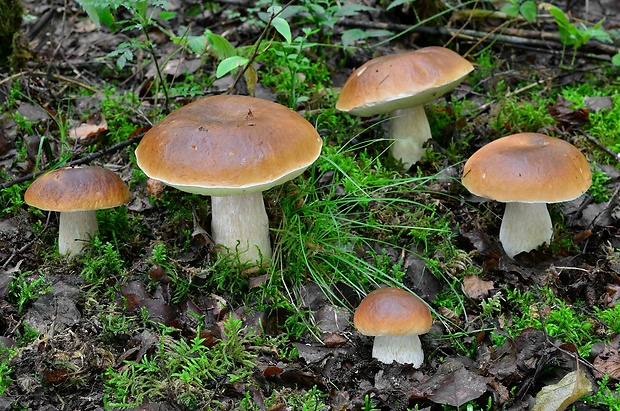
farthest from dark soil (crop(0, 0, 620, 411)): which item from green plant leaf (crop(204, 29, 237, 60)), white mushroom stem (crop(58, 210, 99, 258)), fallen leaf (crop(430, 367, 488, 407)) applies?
green plant leaf (crop(204, 29, 237, 60))

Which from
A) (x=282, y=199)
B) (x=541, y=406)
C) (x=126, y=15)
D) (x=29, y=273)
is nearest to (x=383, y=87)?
(x=282, y=199)

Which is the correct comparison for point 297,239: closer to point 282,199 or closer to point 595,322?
point 282,199

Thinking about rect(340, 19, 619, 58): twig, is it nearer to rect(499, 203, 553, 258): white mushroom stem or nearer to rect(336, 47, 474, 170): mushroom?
rect(336, 47, 474, 170): mushroom

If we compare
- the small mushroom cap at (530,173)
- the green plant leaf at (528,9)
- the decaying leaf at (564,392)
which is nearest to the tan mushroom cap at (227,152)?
the small mushroom cap at (530,173)

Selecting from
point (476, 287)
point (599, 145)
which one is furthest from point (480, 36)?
point (476, 287)

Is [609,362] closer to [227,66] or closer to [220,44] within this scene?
[227,66]
